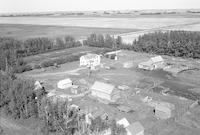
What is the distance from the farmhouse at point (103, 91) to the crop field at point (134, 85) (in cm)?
118

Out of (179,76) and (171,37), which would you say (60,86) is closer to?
(179,76)

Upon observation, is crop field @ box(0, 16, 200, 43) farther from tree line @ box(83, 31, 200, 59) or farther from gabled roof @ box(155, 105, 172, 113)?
gabled roof @ box(155, 105, 172, 113)

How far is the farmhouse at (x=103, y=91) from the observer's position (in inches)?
1328

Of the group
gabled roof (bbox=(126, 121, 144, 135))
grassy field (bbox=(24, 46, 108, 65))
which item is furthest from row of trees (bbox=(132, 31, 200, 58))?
gabled roof (bbox=(126, 121, 144, 135))

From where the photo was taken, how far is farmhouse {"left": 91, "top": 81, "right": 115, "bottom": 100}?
111ft

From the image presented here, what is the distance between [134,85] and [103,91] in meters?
8.35

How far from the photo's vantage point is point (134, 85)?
132ft

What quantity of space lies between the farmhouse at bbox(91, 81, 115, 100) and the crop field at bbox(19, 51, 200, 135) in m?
1.18

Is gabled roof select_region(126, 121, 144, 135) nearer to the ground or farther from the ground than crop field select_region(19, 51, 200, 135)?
farther from the ground

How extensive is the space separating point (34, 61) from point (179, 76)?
3779 cm

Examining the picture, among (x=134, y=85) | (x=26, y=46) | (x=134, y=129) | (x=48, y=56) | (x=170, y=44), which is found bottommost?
(x=48, y=56)

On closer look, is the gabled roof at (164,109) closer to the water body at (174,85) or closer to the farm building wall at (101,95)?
the water body at (174,85)

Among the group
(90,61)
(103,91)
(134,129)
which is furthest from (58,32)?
(134,129)

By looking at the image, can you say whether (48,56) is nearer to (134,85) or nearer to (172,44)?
(134,85)
